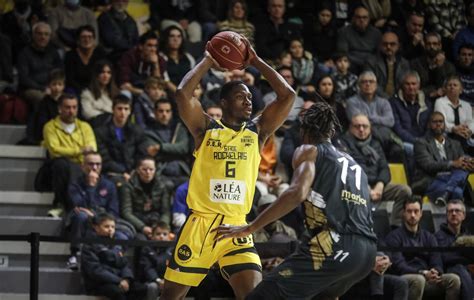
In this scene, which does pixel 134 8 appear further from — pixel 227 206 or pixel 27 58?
pixel 227 206

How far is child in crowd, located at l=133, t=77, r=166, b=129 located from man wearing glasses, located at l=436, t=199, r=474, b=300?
371 cm

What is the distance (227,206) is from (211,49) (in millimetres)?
1257

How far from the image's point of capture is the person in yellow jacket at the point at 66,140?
1127cm

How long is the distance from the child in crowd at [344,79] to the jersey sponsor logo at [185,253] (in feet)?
19.6

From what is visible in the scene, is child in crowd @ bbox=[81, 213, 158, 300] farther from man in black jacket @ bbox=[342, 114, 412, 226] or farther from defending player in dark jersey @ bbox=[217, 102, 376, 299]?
defending player in dark jersey @ bbox=[217, 102, 376, 299]

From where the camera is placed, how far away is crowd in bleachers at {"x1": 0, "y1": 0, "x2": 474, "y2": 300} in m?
10.7

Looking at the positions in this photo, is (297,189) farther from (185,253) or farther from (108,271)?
(108,271)

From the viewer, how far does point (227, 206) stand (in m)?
7.64

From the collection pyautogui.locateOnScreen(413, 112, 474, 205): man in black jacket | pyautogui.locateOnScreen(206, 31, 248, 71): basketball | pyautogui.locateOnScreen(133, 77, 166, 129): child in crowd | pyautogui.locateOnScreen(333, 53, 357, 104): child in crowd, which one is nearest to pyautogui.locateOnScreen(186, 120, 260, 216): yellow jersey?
pyautogui.locateOnScreen(206, 31, 248, 71): basketball

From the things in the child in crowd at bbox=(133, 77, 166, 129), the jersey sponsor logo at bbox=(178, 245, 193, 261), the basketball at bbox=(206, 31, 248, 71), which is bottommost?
the child in crowd at bbox=(133, 77, 166, 129)

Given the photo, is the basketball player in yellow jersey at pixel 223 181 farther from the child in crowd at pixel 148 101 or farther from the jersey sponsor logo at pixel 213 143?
the child in crowd at pixel 148 101

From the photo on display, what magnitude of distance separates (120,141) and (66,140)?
2.03ft

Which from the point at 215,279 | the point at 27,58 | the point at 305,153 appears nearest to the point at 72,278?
the point at 215,279

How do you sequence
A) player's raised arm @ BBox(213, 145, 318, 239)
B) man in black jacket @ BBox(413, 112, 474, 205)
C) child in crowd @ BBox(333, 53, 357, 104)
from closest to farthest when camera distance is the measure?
player's raised arm @ BBox(213, 145, 318, 239)
man in black jacket @ BBox(413, 112, 474, 205)
child in crowd @ BBox(333, 53, 357, 104)
